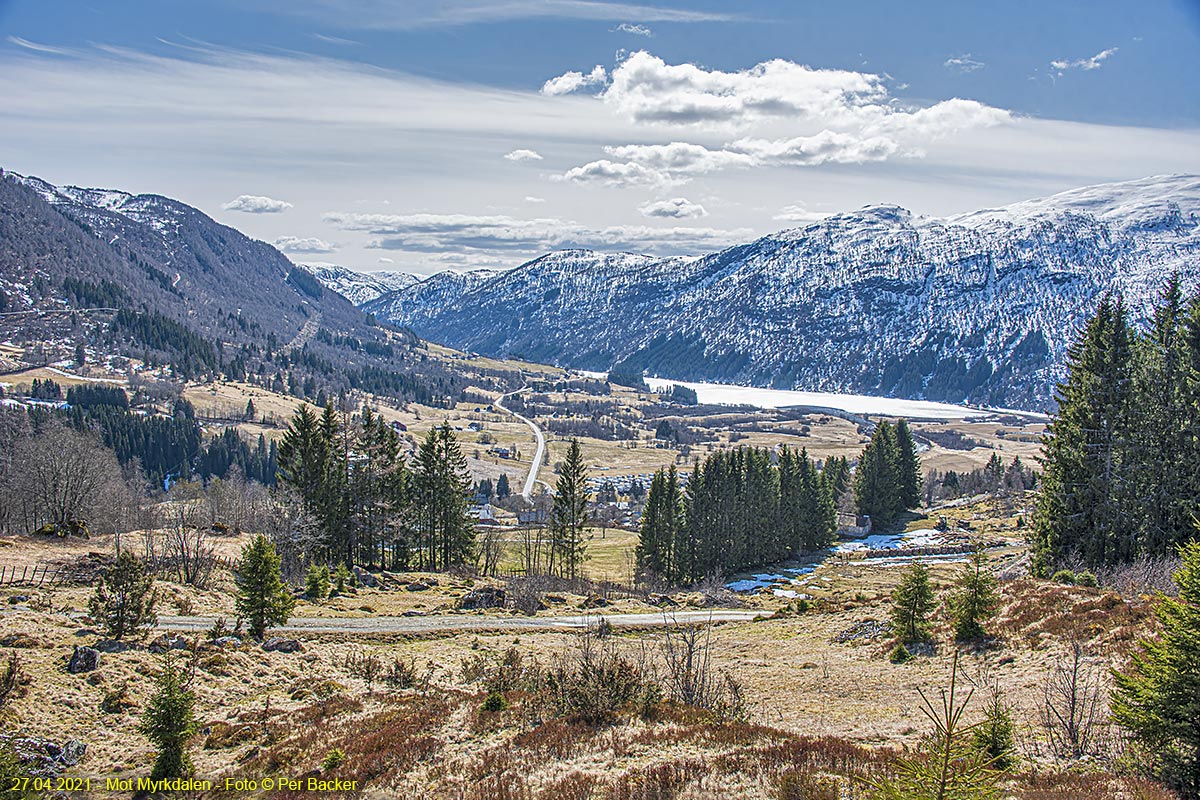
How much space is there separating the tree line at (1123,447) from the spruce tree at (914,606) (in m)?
16.3

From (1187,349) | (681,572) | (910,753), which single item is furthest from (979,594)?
(681,572)

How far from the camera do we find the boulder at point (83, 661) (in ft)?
77.7

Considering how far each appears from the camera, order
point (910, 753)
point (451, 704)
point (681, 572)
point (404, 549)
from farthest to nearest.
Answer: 1. point (681, 572)
2. point (404, 549)
3. point (451, 704)
4. point (910, 753)

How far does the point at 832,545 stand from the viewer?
104 m

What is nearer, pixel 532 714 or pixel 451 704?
pixel 532 714

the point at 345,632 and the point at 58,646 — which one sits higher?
the point at 58,646

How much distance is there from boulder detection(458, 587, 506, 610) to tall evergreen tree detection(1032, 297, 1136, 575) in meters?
37.3

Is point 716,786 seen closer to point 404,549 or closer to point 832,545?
point 404,549

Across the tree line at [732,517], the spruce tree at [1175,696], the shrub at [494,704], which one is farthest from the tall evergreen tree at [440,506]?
the spruce tree at [1175,696]

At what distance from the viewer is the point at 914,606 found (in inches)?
1278

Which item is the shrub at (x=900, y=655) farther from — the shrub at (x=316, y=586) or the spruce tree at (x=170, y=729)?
the shrub at (x=316, y=586)

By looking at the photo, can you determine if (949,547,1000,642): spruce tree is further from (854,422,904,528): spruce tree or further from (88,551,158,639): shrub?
(854,422,904,528): spruce tree

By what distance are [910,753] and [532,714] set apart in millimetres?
11420

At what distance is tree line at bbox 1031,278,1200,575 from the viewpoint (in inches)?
1598
